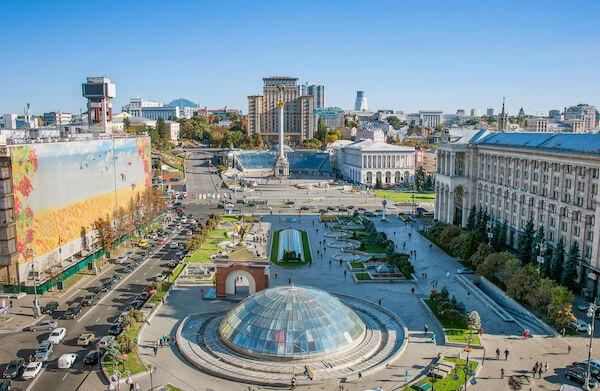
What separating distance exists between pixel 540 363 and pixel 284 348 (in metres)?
15.2

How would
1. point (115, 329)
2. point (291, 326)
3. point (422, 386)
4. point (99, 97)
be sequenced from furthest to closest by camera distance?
point (99, 97)
point (115, 329)
point (291, 326)
point (422, 386)

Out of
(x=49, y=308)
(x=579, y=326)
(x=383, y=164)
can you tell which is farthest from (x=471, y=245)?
(x=383, y=164)

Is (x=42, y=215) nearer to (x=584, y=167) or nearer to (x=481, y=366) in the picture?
(x=481, y=366)

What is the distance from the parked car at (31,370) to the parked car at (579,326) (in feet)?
113

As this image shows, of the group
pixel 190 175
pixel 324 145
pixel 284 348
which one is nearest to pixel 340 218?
pixel 284 348

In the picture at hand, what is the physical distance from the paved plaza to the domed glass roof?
2650 millimetres

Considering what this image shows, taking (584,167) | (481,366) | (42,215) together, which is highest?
(584,167)

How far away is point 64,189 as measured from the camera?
47156mm

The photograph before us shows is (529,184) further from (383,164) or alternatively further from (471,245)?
(383,164)

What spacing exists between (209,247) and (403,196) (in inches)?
2176

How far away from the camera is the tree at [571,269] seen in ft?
133

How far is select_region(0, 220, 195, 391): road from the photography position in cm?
2708

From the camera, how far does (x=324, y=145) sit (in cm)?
16850

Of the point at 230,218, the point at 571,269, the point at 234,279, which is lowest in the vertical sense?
the point at 230,218
